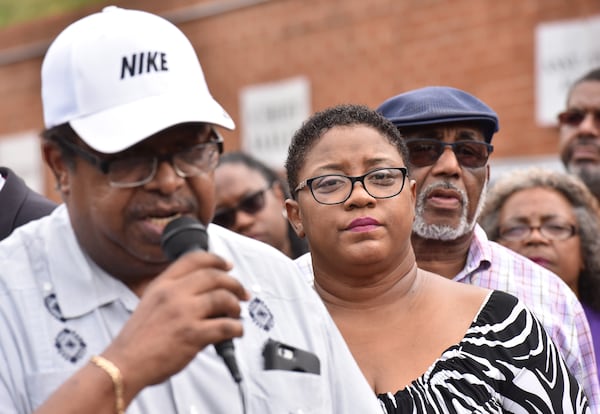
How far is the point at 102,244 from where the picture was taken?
250 centimetres

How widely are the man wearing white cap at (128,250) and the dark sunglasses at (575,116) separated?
3.77 meters

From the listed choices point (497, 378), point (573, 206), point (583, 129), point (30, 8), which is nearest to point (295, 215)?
point (497, 378)

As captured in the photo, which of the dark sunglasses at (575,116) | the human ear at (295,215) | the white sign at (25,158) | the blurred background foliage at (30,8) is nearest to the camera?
the human ear at (295,215)

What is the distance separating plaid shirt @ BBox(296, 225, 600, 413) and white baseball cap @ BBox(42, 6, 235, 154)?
1.48 metres

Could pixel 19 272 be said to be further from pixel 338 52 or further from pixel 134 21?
pixel 338 52

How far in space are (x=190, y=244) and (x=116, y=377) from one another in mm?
293

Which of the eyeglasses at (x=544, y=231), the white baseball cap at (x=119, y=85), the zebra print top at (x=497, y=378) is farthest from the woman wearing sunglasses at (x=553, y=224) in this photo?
the white baseball cap at (x=119, y=85)

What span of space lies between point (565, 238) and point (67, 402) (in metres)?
3.35

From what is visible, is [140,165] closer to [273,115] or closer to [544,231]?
[544,231]

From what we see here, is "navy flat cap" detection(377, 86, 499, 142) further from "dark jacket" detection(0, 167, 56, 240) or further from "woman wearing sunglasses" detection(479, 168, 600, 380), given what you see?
"dark jacket" detection(0, 167, 56, 240)

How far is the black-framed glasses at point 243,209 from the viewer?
588 centimetres

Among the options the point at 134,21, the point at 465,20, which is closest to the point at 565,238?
the point at 134,21

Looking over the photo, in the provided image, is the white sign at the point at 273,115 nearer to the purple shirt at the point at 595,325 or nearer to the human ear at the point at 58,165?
the purple shirt at the point at 595,325

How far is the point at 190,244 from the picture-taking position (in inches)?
88.9
